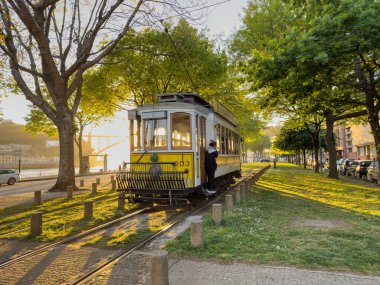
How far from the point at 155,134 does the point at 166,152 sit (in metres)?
0.75

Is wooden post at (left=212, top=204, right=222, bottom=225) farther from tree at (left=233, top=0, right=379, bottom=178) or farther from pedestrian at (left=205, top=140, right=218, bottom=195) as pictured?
tree at (left=233, top=0, right=379, bottom=178)

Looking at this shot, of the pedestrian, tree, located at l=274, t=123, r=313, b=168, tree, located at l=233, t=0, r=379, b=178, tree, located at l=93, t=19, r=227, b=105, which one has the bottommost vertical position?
the pedestrian

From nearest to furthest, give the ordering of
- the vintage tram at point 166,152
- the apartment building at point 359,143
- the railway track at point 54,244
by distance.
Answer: the railway track at point 54,244 < the vintage tram at point 166,152 < the apartment building at point 359,143

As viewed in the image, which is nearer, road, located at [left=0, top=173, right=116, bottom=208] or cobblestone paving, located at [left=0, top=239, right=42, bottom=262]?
cobblestone paving, located at [left=0, top=239, right=42, bottom=262]

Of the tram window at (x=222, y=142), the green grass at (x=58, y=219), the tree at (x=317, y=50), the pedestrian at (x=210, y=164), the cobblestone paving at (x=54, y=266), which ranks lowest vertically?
the cobblestone paving at (x=54, y=266)

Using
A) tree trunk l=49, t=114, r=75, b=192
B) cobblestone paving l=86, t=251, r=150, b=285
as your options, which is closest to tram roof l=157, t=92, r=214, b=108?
cobblestone paving l=86, t=251, r=150, b=285

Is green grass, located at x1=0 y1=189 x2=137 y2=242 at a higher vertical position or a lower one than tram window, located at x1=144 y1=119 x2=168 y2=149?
lower

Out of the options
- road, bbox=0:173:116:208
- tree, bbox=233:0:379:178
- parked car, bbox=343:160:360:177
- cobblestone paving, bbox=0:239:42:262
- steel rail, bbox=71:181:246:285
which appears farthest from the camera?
parked car, bbox=343:160:360:177

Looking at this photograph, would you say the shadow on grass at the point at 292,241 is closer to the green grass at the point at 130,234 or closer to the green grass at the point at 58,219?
the green grass at the point at 130,234

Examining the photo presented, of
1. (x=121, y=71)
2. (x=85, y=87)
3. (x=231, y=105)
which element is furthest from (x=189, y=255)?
(x=231, y=105)

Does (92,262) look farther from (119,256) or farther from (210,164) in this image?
(210,164)

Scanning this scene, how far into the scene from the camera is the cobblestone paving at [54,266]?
478 cm

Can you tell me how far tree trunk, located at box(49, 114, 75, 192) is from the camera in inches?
656

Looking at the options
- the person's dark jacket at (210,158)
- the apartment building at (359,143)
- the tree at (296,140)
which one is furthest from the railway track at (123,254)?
the apartment building at (359,143)
